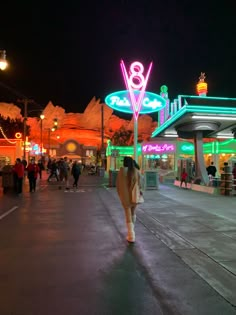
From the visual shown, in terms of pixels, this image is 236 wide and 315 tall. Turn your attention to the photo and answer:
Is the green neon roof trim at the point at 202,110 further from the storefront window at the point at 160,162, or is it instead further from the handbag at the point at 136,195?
the storefront window at the point at 160,162

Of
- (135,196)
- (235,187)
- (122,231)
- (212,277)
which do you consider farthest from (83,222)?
(235,187)

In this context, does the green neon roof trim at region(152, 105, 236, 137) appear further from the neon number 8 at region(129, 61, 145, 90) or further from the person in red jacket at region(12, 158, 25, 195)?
the person in red jacket at region(12, 158, 25, 195)

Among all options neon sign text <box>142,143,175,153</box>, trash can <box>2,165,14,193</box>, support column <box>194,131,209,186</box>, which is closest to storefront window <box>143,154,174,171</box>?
neon sign text <box>142,143,175,153</box>

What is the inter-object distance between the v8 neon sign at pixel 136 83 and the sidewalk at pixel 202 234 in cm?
395

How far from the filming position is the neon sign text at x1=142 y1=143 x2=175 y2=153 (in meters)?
35.6

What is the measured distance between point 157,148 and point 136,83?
22.0 m

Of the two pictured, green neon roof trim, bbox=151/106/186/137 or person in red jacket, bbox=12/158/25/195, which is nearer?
green neon roof trim, bbox=151/106/186/137

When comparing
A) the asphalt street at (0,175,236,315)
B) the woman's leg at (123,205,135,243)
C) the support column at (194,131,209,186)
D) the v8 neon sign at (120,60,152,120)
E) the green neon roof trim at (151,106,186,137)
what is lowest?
the asphalt street at (0,175,236,315)

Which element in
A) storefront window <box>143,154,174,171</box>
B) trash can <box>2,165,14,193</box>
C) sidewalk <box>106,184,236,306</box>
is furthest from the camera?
storefront window <box>143,154,174,171</box>

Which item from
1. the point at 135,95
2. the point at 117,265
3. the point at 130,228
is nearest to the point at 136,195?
the point at 130,228

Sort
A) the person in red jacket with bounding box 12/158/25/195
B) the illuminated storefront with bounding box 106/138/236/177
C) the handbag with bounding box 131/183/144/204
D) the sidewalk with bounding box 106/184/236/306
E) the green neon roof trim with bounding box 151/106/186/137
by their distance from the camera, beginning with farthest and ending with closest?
the illuminated storefront with bounding box 106/138/236/177 → the person in red jacket with bounding box 12/158/25/195 → the green neon roof trim with bounding box 151/106/186/137 → the handbag with bounding box 131/183/144/204 → the sidewalk with bounding box 106/184/236/306

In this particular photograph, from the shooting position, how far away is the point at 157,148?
36.8 meters

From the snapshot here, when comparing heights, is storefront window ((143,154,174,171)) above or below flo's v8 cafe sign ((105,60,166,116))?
below

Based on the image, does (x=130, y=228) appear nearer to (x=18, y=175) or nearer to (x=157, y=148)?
(x=18, y=175)
